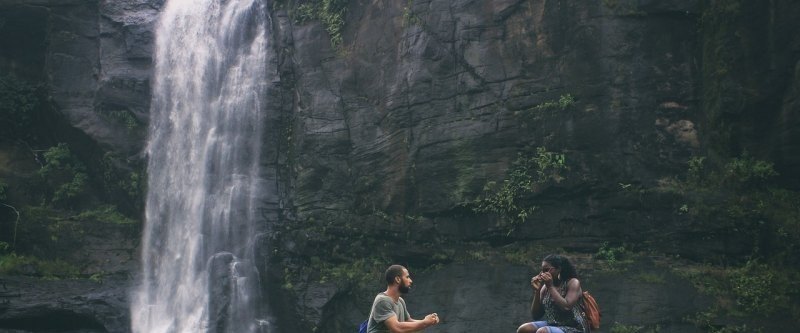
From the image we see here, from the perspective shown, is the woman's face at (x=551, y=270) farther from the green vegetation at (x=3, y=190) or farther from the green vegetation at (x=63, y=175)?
the green vegetation at (x=3, y=190)

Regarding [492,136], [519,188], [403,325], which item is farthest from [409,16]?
[403,325]

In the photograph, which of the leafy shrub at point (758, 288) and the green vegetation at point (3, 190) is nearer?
the leafy shrub at point (758, 288)

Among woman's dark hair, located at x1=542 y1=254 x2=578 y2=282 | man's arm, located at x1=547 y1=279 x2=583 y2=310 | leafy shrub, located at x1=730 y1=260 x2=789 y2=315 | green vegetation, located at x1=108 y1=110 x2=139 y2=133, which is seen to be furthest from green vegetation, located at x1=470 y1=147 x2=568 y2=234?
green vegetation, located at x1=108 y1=110 x2=139 y2=133

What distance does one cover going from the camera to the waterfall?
606 inches

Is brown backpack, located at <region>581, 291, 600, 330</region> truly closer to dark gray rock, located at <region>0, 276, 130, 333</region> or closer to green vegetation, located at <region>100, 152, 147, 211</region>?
dark gray rock, located at <region>0, 276, 130, 333</region>

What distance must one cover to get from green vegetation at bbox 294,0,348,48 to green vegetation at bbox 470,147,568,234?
211 inches

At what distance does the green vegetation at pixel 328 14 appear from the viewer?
16.6 metres

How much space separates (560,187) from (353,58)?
5749 millimetres

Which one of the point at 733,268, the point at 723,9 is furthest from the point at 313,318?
the point at 723,9

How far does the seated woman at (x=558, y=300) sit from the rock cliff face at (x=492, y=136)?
5815 millimetres

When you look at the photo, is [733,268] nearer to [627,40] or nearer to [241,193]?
[627,40]

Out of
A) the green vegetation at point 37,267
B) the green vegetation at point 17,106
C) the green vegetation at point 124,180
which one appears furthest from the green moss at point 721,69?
the green vegetation at point 17,106

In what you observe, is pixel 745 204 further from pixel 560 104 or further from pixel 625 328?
pixel 560 104

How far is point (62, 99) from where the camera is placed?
1784 cm
